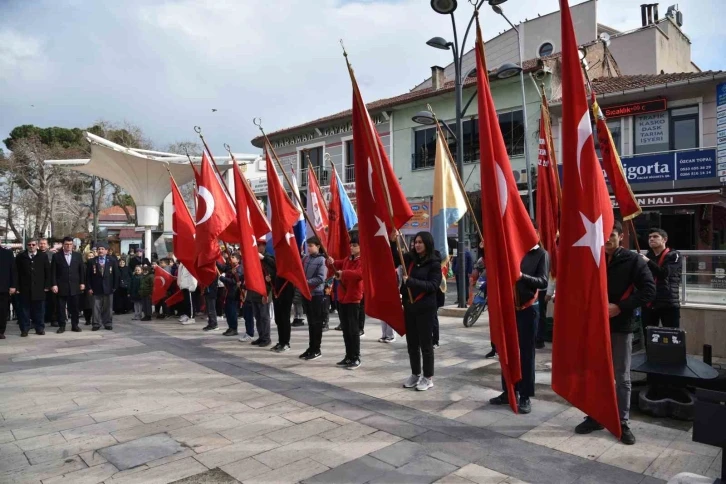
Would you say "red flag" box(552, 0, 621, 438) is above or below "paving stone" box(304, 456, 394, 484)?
above

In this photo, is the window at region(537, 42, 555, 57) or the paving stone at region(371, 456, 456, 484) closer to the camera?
the paving stone at region(371, 456, 456, 484)

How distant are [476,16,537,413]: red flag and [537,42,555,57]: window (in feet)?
80.5

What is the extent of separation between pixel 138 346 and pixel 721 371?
28.7 feet

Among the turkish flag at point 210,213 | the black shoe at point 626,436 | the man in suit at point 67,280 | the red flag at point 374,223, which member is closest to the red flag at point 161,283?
the man in suit at point 67,280

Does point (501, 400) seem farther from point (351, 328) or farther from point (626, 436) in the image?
point (351, 328)

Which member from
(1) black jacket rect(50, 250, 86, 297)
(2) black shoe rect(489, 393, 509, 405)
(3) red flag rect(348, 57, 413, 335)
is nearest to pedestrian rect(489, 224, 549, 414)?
(2) black shoe rect(489, 393, 509, 405)

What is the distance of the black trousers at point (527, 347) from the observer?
5.24 m

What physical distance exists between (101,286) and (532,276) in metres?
9.51

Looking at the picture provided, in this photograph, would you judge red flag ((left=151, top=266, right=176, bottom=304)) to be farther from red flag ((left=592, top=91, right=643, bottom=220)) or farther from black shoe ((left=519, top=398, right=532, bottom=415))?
red flag ((left=592, top=91, right=643, bottom=220))

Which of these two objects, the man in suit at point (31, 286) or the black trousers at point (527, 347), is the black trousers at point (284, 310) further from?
the man in suit at point (31, 286)

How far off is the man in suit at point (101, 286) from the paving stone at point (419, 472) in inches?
368

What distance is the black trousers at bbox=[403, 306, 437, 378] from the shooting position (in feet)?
19.3

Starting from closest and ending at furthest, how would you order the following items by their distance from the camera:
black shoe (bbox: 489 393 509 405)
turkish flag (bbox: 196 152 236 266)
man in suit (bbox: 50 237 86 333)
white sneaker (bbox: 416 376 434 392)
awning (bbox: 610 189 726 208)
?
1. black shoe (bbox: 489 393 509 405)
2. white sneaker (bbox: 416 376 434 392)
3. turkish flag (bbox: 196 152 236 266)
4. man in suit (bbox: 50 237 86 333)
5. awning (bbox: 610 189 726 208)

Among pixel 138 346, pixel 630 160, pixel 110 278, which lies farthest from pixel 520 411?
pixel 630 160
